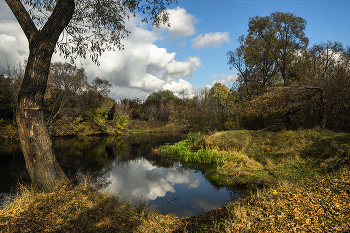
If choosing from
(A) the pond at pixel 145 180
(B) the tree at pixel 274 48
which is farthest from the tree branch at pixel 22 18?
(B) the tree at pixel 274 48

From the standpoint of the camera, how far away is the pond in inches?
254

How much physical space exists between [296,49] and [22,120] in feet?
59.8

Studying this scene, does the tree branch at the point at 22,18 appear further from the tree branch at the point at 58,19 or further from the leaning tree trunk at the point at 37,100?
the tree branch at the point at 58,19

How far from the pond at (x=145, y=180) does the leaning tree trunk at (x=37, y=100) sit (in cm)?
113

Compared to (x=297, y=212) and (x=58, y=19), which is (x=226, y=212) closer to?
(x=297, y=212)

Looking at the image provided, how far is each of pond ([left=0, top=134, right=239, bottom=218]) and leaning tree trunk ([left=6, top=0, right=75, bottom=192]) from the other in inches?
44.7

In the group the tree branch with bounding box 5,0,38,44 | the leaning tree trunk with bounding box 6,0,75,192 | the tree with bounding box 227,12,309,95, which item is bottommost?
the leaning tree trunk with bounding box 6,0,75,192

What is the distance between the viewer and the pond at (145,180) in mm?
6463

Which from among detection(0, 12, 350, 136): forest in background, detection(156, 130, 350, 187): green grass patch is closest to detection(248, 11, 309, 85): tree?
detection(0, 12, 350, 136): forest in background

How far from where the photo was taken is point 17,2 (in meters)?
4.26

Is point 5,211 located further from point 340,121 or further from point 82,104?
point 82,104

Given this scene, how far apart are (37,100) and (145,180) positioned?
6.44m

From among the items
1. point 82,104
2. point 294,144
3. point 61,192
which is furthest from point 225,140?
point 82,104

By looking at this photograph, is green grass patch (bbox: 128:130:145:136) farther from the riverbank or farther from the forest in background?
the riverbank
